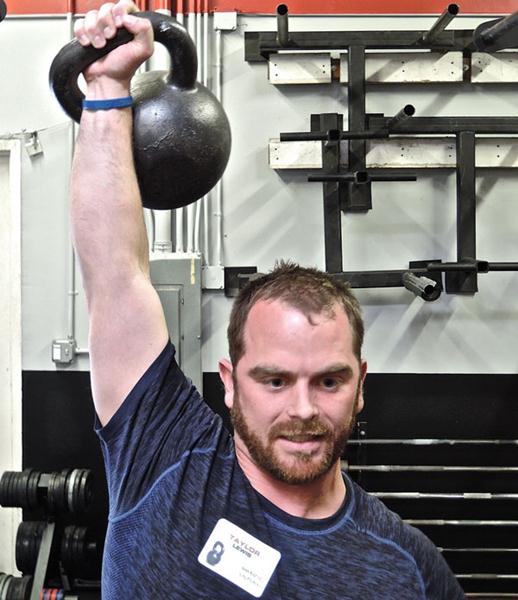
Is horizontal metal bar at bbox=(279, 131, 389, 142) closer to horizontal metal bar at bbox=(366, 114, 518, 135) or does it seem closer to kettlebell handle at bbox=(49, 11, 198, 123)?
horizontal metal bar at bbox=(366, 114, 518, 135)

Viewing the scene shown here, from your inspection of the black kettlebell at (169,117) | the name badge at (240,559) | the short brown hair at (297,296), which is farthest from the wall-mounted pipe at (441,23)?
the name badge at (240,559)

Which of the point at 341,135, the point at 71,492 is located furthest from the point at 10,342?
the point at 341,135

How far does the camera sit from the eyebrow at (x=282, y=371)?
0.91 m

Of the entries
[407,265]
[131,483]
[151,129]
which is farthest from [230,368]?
[407,265]

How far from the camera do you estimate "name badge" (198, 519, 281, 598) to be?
89cm

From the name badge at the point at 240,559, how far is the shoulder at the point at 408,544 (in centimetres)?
16

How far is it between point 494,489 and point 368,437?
0.61 metres

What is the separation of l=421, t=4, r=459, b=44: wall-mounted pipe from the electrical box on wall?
131cm

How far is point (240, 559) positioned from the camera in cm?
88

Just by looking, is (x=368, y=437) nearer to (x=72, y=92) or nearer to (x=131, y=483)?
(x=131, y=483)

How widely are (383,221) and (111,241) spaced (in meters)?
2.13

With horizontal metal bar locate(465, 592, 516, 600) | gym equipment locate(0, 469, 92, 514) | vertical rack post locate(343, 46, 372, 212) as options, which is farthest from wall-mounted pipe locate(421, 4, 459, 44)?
horizontal metal bar locate(465, 592, 516, 600)

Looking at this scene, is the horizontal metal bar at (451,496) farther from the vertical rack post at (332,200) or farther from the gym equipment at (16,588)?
the gym equipment at (16,588)

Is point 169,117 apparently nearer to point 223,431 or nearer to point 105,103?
point 105,103
